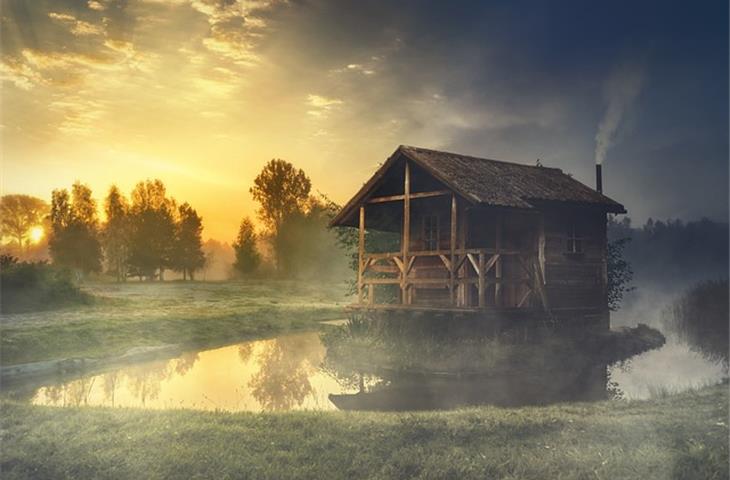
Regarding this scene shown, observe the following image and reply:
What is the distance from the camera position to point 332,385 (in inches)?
672

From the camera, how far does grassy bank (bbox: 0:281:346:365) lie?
71.7 ft

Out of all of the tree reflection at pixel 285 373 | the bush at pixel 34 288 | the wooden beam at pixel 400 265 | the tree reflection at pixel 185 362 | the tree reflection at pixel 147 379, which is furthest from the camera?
the bush at pixel 34 288

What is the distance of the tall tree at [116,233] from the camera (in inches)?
2603

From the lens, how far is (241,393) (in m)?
15.8

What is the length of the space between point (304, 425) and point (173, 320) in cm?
2125

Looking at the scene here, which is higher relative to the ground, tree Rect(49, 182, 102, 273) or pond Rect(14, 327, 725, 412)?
tree Rect(49, 182, 102, 273)

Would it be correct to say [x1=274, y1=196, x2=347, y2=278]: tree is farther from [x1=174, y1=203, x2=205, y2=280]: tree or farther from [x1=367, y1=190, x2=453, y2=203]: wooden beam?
[x1=367, y1=190, x2=453, y2=203]: wooden beam

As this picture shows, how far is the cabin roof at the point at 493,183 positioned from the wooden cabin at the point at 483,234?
2.1 inches

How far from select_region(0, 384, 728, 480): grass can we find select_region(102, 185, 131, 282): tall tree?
5762 cm

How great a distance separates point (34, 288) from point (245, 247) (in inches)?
1313

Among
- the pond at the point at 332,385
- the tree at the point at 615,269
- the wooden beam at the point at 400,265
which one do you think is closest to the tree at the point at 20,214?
the pond at the point at 332,385

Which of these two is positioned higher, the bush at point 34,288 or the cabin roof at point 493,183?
the cabin roof at point 493,183

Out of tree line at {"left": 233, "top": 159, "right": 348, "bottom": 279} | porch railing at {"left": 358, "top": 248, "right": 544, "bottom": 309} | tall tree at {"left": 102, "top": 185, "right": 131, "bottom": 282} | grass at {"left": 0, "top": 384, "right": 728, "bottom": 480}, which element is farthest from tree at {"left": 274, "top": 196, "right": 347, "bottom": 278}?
grass at {"left": 0, "top": 384, "right": 728, "bottom": 480}

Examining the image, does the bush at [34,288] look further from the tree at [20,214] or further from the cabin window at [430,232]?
the tree at [20,214]
